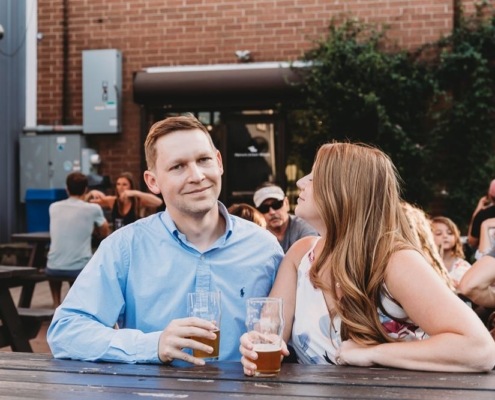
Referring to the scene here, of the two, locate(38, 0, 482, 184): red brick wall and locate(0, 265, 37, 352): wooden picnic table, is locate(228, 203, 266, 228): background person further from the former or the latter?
locate(38, 0, 482, 184): red brick wall

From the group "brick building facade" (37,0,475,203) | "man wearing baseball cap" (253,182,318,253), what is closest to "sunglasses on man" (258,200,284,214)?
"man wearing baseball cap" (253,182,318,253)

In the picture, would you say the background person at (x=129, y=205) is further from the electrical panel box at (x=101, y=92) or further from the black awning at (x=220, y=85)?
the electrical panel box at (x=101, y=92)

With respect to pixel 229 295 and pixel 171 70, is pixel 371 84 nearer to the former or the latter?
pixel 171 70

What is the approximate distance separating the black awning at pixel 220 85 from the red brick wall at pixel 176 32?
0.40m

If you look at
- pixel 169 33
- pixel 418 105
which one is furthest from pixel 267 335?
pixel 169 33

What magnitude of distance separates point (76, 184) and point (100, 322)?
463 centimetres

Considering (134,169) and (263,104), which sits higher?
(263,104)

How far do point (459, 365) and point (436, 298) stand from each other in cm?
17

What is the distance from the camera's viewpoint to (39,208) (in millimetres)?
9141

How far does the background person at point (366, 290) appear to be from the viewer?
1684 millimetres

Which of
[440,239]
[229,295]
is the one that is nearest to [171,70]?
[440,239]

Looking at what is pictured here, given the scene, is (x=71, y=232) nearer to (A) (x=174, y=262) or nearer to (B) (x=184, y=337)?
(A) (x=174, y=262)

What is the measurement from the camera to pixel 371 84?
7.89 meters

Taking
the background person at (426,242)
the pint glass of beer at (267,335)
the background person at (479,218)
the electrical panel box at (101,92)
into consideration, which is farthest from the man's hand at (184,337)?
the electrical panel box at (101,92)
